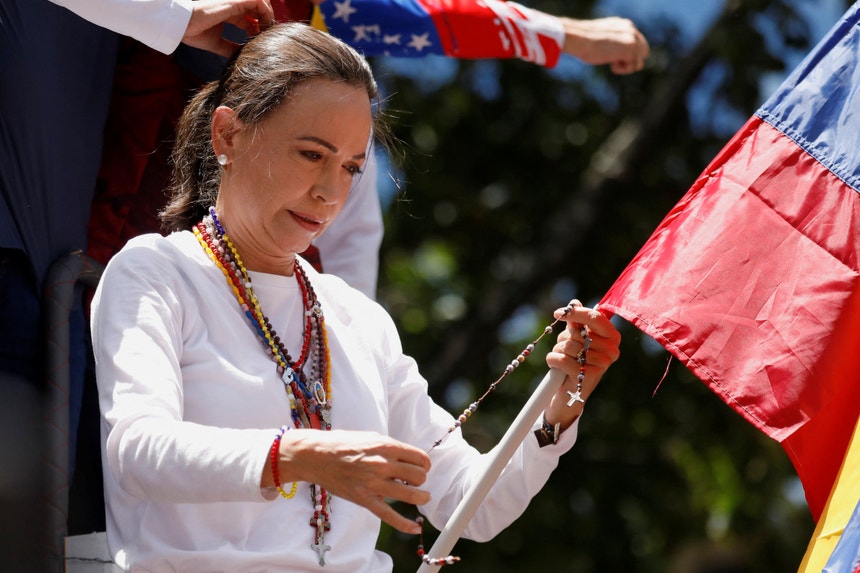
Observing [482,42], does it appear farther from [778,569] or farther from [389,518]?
[778,569]

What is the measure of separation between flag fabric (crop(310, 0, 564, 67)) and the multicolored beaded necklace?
0.92m

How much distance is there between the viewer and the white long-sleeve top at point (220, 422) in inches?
82.0

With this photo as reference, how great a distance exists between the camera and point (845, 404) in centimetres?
259

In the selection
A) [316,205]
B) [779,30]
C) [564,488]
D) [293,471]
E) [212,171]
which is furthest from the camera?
[564,488]

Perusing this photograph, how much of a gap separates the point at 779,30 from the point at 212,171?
4.69m

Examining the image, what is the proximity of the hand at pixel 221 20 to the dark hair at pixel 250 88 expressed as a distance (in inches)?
4.7

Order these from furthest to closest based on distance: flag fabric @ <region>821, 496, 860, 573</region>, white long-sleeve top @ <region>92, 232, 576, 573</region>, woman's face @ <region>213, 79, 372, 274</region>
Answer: woman's face @ <region>213, 79, 372, 274</region> → flag fabric @ <region>821, 496, 860, 573</region> → white long-sleeve top @ <region>92, 232, 576, 573</region>

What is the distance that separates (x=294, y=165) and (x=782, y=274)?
0.93 meters

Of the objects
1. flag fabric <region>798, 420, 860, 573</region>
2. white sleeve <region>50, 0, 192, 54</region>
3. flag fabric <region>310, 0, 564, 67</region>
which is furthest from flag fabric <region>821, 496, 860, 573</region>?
flag fabric <region>310, 0, 564, 67</region>

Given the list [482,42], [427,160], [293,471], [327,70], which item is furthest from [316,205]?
[427,160]

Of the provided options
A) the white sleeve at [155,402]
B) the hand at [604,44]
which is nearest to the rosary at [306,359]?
the white sleeve at [155,402]

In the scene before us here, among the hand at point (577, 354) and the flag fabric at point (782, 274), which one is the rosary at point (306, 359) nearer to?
the hand at point (577, 354)

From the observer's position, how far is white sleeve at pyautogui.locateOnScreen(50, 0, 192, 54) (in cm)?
269

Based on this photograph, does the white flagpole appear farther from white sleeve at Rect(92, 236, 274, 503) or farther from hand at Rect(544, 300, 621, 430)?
white sleeve at Rect(92, 236, 274, 503)
